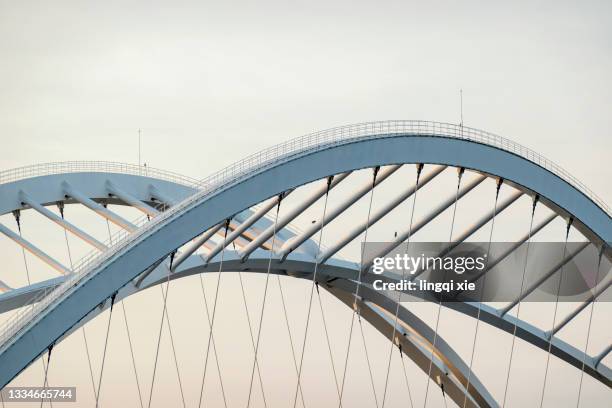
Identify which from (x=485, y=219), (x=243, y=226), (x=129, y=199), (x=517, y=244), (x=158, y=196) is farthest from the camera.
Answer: (x=158, y=196)

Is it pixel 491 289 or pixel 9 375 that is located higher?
pixel 491 289

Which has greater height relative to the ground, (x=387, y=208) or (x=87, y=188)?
(x=87, y=188)

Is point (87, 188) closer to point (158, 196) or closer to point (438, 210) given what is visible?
point (158, 196)

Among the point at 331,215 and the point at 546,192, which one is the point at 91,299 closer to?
the point at 331,215

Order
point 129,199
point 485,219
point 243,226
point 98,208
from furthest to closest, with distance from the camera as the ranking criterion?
point 129,199 < point 485,219 < point 98,208 < point 243,226

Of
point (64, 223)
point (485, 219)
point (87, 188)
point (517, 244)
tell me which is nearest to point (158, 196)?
point (87, 188)

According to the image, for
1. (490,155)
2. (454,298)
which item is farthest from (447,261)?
(490,155)
